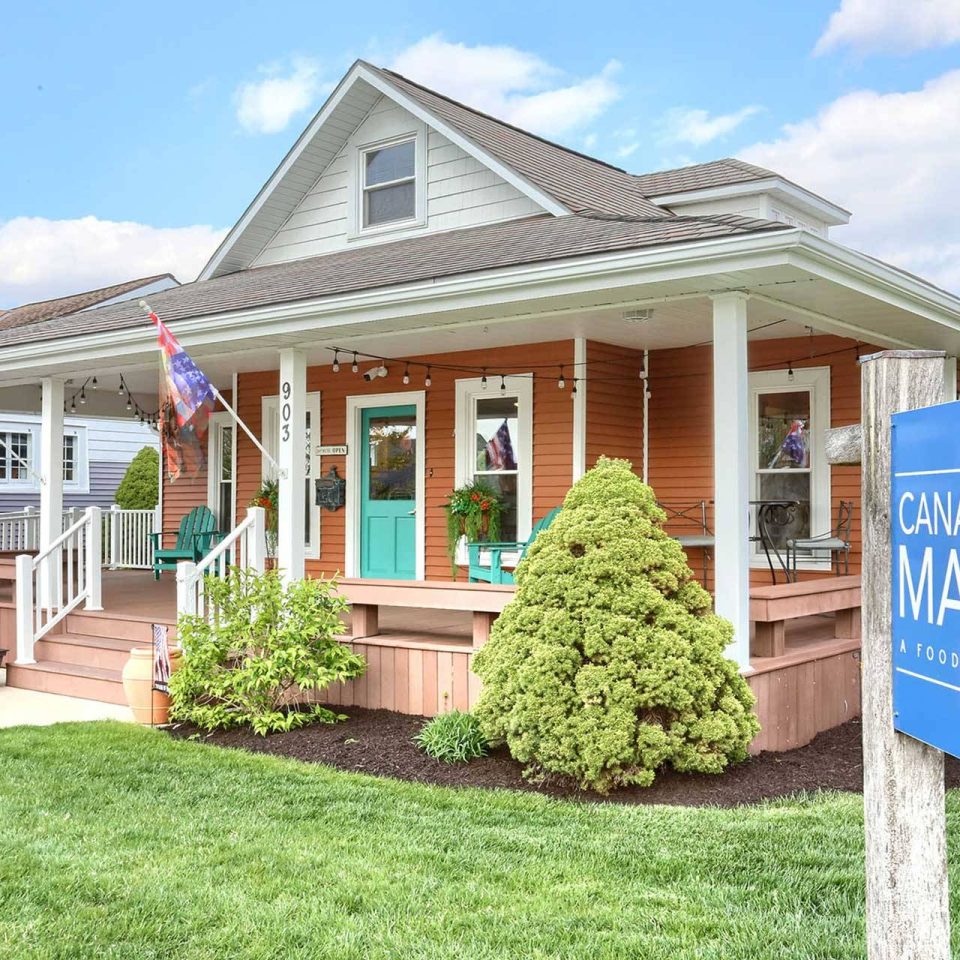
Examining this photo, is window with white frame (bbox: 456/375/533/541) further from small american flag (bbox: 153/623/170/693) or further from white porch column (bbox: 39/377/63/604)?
white porch column (bbox: 39/377/63/604)

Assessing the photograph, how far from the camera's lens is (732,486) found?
629 cm

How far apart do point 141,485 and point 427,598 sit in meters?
15.0

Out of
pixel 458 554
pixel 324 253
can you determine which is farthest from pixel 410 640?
pixel 324 253

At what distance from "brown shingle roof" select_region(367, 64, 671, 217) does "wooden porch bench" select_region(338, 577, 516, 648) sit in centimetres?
390

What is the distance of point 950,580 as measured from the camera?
1.91 m

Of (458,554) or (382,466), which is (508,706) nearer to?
(458,554)

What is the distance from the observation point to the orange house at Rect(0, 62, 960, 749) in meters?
6.57

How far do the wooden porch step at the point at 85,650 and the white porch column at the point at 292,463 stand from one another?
1709mm

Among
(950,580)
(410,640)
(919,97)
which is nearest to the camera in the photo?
(950,580)

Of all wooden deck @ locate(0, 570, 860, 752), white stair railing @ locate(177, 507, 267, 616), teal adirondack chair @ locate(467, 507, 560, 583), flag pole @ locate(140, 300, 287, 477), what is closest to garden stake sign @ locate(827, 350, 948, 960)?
wooden deck @ locate(0, 570, 860, 752)

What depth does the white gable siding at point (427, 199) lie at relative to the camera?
10.1m

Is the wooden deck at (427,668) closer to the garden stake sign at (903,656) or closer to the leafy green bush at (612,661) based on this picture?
the leafy green bush at (612,661)

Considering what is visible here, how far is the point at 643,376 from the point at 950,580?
777 cm

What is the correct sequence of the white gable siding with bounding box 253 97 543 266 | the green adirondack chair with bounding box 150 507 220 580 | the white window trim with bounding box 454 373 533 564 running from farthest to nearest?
the green adirondack chair with bounding box 150 507 220 580 → the white gable siding with bounding box 253 97 543 266 → the white window trim with bounding box 454 373 533 564
